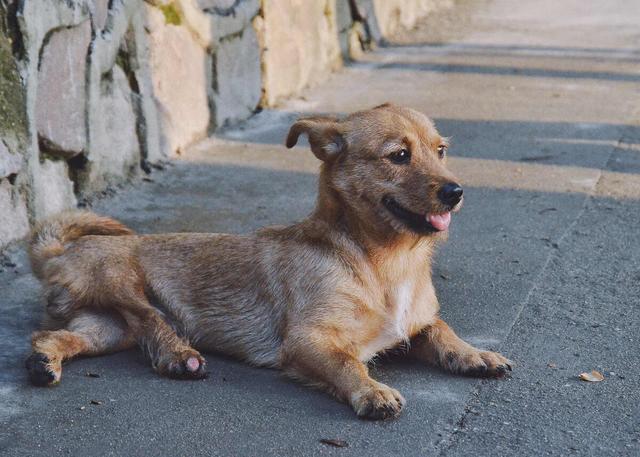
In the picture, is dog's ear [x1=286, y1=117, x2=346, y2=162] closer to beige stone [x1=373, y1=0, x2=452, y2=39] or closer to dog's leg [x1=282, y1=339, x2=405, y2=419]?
dog's leg [x1=282, y1=339, x2=405, y2=419]

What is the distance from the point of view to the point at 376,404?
167 inches

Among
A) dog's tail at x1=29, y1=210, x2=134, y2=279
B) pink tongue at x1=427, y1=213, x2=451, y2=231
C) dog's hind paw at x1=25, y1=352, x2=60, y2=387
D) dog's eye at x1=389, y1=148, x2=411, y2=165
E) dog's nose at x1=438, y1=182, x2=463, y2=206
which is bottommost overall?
dog's hind paw at x1=25, y1=352, x2=60, y2=387

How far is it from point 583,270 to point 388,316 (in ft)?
5.80

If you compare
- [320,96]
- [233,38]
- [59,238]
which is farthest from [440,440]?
[320,96]

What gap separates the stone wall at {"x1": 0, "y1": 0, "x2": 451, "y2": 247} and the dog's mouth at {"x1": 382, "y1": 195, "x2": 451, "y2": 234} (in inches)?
92.4

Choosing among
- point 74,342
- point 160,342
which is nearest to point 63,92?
point 74,342

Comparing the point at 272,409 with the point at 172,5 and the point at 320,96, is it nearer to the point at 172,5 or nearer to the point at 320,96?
the point at 172,5

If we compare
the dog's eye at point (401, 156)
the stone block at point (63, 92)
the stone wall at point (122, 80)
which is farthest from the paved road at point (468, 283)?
the dog's eye at point (401, 156)

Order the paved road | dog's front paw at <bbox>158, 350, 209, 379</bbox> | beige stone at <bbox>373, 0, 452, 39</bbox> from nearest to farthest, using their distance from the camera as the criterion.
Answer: the paved road → dog's front paw at <bbox>158, 350, 209, 379</bbox> → beige stone at <bbox>373, 0, 452, 39</bbox>

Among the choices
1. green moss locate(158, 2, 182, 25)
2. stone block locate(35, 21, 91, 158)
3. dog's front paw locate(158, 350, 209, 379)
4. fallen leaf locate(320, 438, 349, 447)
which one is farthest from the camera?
green moss locate(158, 2, 182, 25)

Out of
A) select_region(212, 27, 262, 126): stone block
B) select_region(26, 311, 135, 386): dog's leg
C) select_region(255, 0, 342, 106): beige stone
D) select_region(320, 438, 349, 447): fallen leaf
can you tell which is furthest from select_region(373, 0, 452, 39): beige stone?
select_region(320, 438, 349, 447): fallen leaf

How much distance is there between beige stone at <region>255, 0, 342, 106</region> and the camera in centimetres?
959

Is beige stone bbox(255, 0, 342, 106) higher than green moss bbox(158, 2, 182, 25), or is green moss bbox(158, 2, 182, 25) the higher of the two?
green moss bbox(158, 2, 182, 25)

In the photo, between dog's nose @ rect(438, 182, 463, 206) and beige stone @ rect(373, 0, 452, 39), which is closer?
dog's nose @ rect(438, 182, 463, 206)
